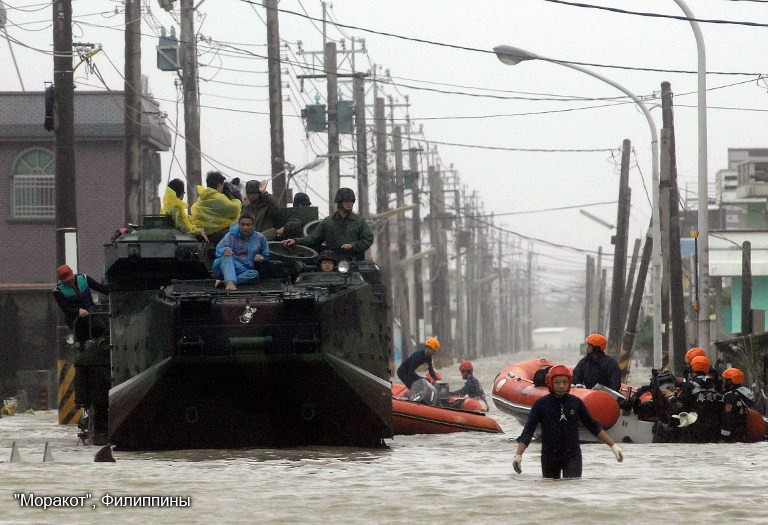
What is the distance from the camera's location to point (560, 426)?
1390 cm

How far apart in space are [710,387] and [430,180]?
57778mm

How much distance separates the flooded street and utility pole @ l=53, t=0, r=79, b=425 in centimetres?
532

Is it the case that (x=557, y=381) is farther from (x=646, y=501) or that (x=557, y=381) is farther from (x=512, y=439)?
(x=512, y=439)

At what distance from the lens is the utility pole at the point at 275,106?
3503cm

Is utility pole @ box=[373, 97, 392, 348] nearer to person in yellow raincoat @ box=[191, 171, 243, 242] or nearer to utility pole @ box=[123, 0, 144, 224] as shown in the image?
utility pole @ box=[123, 0, 144, 224]

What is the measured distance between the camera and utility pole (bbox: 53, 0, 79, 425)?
79.3 ft

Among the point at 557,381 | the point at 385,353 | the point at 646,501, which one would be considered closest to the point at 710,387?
the point at 385,353

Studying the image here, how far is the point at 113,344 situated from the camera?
17641mm

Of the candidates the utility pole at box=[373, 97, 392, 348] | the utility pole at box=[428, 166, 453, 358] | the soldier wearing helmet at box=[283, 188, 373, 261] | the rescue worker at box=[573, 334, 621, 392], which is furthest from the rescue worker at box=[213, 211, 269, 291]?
the utility pole at box=[428, 166, 453, 358]

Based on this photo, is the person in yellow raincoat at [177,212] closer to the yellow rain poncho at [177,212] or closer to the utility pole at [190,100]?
the yellow rain poncho at [177,212]

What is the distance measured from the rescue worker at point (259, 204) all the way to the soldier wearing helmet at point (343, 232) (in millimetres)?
663

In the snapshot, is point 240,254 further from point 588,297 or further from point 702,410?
point 588,297

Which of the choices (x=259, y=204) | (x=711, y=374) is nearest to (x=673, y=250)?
(x=711, y=374)

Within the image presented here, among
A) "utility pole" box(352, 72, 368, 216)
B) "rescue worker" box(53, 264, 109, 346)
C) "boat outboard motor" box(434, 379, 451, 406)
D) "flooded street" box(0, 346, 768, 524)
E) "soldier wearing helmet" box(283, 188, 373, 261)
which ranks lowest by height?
"boat outboard motor" box(434, 379, 451, 406)
